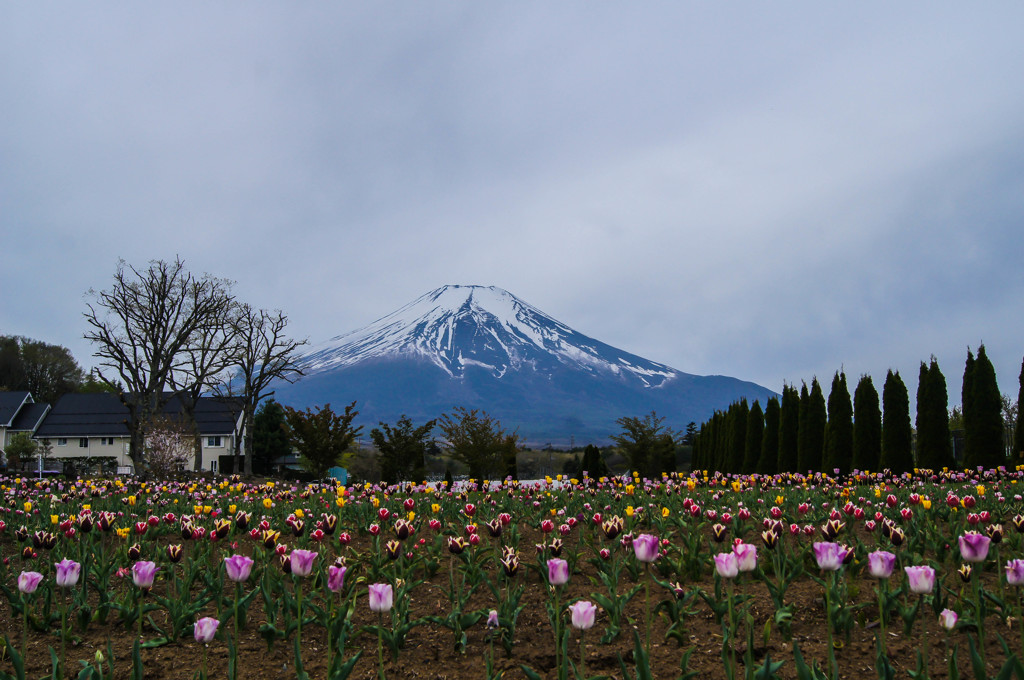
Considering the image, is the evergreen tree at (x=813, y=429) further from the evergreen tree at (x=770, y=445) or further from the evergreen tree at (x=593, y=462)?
the evergreen tree at (x=593, y=462)

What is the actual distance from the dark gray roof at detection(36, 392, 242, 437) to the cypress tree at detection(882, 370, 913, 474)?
39799 millimetres

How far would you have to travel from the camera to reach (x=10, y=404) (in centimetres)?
4784

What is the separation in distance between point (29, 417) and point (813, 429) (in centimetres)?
5148

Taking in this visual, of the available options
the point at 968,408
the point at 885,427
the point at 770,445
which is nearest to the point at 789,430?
the point at 770,445

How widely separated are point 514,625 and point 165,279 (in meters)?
32.9

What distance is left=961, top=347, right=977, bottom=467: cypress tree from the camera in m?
18.5

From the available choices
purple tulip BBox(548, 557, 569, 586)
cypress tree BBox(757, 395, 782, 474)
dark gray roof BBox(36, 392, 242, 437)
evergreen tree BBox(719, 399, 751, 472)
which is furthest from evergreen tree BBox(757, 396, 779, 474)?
dark gray roof BBox(36, 392, 242, 437)

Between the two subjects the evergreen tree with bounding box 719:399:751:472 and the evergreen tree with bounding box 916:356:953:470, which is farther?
the evergreen tree with bounding box 719:399:751:472

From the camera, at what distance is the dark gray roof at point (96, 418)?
46.5m

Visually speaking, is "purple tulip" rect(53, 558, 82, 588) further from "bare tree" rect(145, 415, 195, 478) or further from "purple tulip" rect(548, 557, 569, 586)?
"bare tree" rect(145, 415, 195, 478)

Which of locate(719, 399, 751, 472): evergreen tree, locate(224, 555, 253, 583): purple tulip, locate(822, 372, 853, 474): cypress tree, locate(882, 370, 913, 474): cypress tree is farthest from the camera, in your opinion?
locate(719, 399, 751, 472): evergreen tree

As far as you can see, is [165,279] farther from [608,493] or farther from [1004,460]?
[1004,460]

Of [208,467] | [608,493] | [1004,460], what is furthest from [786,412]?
[208,467]

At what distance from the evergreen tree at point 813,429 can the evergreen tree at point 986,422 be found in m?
4.19
